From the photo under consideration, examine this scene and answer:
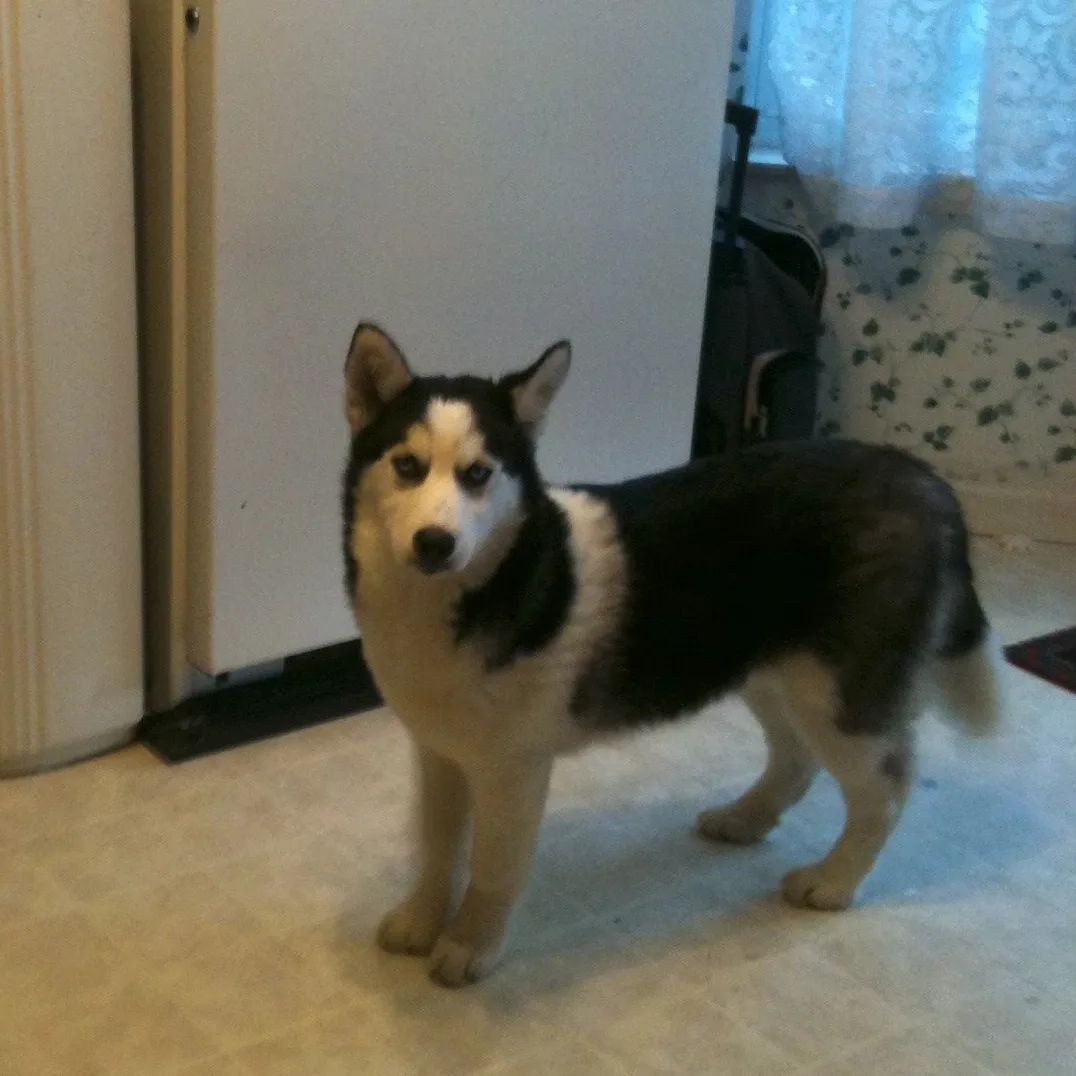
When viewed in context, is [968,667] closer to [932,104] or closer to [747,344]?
[747,344]

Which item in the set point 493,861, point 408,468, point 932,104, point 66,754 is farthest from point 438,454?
point 932,104

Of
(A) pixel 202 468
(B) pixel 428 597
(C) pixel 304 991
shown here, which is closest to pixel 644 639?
(B) pixel 428 597

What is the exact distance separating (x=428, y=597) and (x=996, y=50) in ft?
5.82

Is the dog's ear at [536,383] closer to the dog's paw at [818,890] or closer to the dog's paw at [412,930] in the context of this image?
the dog's paw at [412,930]

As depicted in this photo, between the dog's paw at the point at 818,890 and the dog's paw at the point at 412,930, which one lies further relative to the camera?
the dog's paw at the point at 818,890

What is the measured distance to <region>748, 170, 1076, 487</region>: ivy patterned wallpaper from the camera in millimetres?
2734

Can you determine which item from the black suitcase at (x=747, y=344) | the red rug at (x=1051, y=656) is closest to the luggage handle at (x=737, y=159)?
the black suitcase at (x=747, y=344)

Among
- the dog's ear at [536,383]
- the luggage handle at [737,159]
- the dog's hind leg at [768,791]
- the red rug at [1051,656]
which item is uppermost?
the luggage handle at [737,159]

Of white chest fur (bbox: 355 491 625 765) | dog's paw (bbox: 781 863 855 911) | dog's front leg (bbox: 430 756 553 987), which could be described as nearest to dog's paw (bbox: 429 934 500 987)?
dog's front leg (bbox: 430 756 553 987)

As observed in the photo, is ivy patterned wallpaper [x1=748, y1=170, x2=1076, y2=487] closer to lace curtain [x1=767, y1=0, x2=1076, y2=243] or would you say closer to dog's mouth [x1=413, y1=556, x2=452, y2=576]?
lace curtain [x1=767, y1=0, x2=1076, y2=243]

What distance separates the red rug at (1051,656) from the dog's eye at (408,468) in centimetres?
143

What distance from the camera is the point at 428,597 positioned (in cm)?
131

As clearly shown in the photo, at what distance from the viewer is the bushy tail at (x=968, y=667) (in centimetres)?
160

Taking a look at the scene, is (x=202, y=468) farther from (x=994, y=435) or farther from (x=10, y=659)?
(x=994, y=435)
